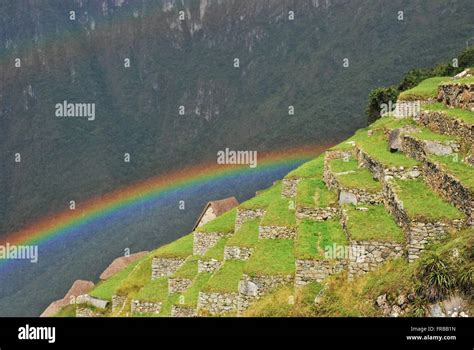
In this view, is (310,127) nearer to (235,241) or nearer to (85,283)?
(85,283)

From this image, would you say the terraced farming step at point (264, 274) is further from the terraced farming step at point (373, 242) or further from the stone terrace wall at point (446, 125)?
the stone terrace wall at point (446, 125)

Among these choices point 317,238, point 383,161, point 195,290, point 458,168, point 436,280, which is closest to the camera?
point 436,280

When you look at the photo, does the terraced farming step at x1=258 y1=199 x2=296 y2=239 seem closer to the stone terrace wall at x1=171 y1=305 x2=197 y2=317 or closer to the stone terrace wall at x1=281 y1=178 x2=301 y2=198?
the stone terrace wall at x1=281 y1=178 x2=301 y2=198

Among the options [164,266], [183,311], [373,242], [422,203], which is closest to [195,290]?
[183,311]

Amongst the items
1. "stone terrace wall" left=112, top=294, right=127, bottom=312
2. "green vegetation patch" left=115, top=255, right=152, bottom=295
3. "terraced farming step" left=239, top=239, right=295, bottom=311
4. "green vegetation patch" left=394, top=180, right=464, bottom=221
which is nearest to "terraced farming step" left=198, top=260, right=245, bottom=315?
"terraced farming step" left=239, top=239, right=295, bottom=311

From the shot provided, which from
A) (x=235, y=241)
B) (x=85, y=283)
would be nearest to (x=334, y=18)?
(x=85, y=283)

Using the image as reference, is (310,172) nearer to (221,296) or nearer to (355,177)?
(355,177)

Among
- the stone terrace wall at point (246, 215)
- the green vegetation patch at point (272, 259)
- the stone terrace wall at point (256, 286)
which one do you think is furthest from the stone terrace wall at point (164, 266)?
the stone terrace wall at point (256, 286)
